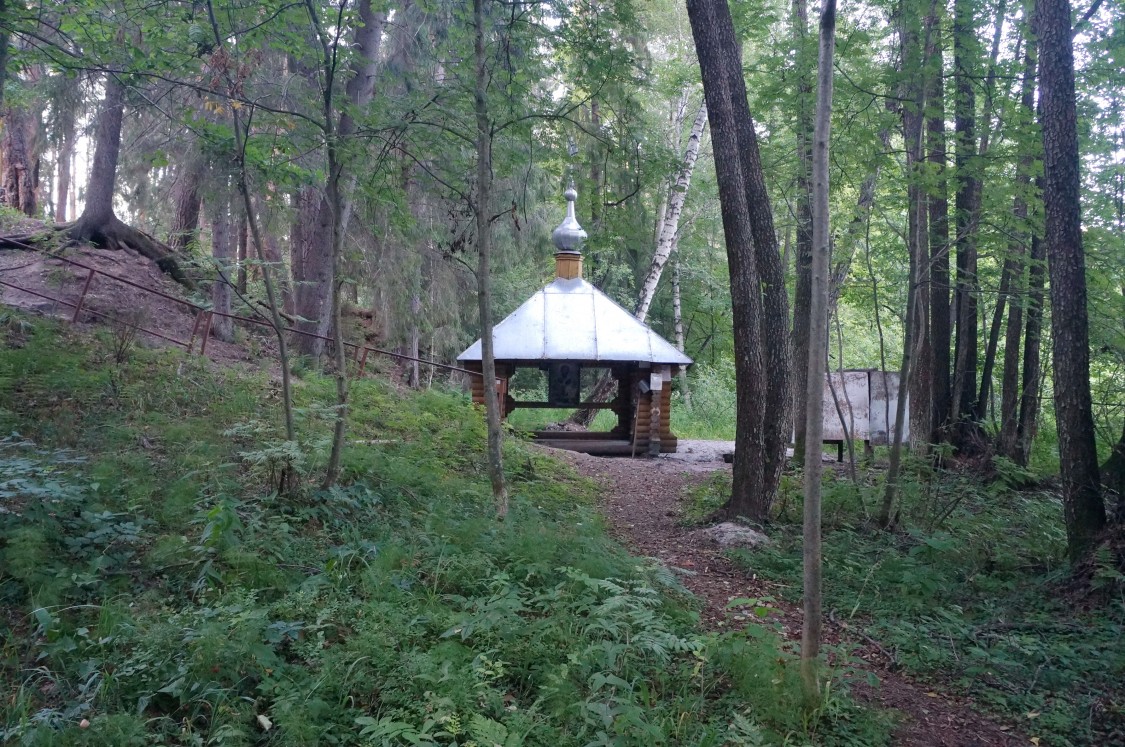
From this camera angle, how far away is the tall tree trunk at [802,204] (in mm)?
8484

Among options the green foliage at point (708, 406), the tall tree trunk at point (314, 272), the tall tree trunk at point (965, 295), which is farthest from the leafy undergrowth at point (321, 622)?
the green foliage at point (708, 406)

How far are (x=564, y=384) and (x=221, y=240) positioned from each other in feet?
21.0

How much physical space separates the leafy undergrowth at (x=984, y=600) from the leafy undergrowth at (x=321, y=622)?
1028mm

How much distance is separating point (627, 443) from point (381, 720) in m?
11.5

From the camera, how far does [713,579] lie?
596cm

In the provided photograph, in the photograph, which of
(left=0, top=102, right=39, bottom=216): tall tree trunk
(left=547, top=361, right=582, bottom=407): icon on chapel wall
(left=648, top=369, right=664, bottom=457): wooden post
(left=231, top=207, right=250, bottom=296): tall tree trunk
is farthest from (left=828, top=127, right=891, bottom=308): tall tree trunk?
(left=0, top=102, right=39, bottom=216): tall tree trunk

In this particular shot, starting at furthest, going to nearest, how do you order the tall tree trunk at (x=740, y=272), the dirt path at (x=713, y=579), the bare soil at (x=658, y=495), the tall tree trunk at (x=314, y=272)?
the tall tree trunk at (x=314, y=272) → the tall tree trunk at (x=740, y=272) → the bare soil at (x=658, y=495) → the dirt path at (x=713, y=579)

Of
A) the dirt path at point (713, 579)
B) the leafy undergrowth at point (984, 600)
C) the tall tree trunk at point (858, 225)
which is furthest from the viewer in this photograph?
the tall tree trunk at point (858, 225)

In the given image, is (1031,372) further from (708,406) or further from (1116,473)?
(708,406)

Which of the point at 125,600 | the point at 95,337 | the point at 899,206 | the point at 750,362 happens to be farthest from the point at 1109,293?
the point at 95,337

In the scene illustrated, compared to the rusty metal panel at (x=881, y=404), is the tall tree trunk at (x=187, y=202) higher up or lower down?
higher up

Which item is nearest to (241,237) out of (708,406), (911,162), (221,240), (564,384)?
(221,240)

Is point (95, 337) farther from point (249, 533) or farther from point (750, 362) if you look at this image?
point (750, 362)

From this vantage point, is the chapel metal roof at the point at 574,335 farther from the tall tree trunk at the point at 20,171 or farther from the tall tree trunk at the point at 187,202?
the tall tree trunk at the point at 20,171
